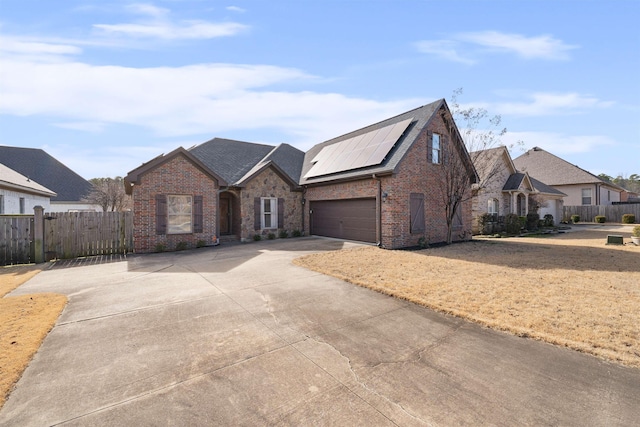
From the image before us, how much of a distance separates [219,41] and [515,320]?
35.9 ft

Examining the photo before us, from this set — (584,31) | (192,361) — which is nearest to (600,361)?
(192,361)

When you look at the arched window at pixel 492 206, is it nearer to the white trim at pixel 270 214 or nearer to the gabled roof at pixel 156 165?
the white trim at pixel 270 214

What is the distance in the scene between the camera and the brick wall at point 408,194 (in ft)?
40.0

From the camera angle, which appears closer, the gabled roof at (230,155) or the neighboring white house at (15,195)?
the neighboring white house at (15,195)

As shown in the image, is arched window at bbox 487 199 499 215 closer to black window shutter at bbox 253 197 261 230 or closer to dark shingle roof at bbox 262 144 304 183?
dark shingle roof at bbox 262 144 304 183

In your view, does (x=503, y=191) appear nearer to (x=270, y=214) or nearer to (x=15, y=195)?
(x=270, y=214)

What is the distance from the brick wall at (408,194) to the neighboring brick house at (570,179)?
21753mm

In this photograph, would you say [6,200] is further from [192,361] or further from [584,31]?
[584,31]

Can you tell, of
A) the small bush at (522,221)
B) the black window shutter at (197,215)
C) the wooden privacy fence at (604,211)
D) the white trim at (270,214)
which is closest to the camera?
the black window shutter at (197,215)

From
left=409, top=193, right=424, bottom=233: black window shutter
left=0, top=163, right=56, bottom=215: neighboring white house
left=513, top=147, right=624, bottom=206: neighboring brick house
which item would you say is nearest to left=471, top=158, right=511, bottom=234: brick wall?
left=409, top=193, right=424, bottom=233: black window shutter

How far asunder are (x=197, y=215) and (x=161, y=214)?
4.86 ft

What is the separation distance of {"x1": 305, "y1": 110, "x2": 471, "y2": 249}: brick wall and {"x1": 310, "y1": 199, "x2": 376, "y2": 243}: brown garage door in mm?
440

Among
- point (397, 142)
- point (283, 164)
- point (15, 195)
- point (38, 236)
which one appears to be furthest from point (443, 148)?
point (15, 195)

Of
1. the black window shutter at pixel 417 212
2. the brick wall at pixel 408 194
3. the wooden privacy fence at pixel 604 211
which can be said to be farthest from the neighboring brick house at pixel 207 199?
the wooden privacy fence at pixel 604 211
